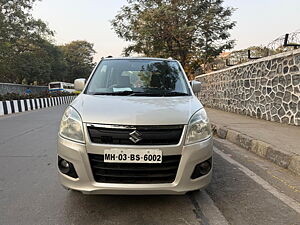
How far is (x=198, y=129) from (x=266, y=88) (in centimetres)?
675

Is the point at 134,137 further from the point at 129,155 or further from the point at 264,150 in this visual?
the point at 264,150

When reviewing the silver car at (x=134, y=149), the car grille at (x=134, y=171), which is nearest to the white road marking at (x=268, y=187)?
the silver car at (x=134, y=149)

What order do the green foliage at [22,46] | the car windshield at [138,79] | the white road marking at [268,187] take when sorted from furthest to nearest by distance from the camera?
the green foliage at [22,46], the car windshield at [138,79], the white road marking at [268,187]

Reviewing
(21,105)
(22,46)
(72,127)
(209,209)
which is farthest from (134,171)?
(22,46)

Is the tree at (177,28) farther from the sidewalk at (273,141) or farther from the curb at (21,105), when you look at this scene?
the sidewalk at (273,141)

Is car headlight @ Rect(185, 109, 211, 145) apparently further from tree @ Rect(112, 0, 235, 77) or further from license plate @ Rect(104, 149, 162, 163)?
tree @ Rect(112, 0, 235, 77)

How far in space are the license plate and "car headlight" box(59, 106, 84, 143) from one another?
30 centimetres

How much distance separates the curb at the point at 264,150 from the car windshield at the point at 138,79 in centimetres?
208

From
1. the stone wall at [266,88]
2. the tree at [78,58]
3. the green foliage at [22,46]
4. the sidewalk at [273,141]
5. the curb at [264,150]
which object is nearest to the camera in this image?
the curb at [264,150]

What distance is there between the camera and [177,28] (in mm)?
18766

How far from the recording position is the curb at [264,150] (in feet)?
13.3

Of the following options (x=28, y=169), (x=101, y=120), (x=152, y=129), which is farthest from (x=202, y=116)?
(x=28, y=169)

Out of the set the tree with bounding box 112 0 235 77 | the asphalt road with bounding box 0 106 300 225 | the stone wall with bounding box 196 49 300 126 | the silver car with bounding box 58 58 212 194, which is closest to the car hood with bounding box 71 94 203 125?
the silver car with bounding box 58 58 212 194

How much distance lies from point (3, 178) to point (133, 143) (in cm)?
228
